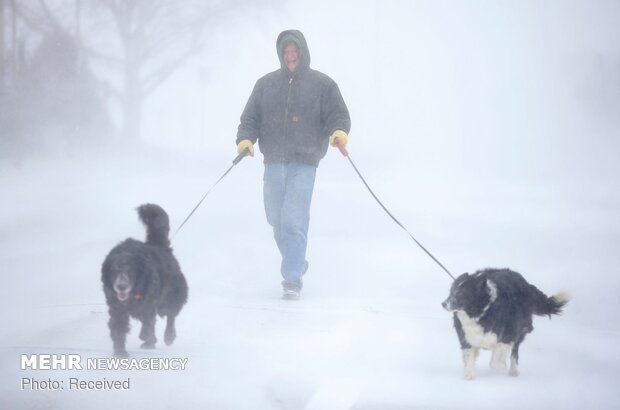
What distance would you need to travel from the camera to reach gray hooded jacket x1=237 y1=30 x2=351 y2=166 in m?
6.94

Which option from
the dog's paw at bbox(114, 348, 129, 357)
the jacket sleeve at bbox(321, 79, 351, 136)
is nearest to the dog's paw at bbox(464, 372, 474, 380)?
the dog's paw at bbox(114, 348, 129, 357)

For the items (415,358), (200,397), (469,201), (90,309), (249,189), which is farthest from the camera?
(249,189)

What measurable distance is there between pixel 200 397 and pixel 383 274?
199 inches

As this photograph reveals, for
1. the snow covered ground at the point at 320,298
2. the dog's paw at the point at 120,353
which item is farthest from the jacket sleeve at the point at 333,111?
the dog's paw at the point at 120,353

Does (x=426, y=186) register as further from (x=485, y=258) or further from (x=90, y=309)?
(x=90, y=309)

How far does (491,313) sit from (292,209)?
2.63 m

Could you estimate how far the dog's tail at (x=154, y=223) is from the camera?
5125 millimetres

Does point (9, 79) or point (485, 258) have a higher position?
point (9, 79)

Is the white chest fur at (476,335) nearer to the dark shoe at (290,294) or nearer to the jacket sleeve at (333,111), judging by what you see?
the dark shoe at (290,294)

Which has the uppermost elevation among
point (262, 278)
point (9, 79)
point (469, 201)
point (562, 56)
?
point (562, 56)

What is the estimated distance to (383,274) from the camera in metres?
8.89

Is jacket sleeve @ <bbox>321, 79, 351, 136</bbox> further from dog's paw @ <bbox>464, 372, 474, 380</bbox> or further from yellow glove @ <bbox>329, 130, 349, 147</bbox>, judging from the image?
dog's paw @ <bbox>464, 372, 474, 380</bbox>

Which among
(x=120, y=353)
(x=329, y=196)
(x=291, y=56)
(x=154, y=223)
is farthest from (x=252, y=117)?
(x=329, y=196)

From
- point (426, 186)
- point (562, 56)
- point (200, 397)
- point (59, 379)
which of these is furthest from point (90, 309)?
point (562, 56)
